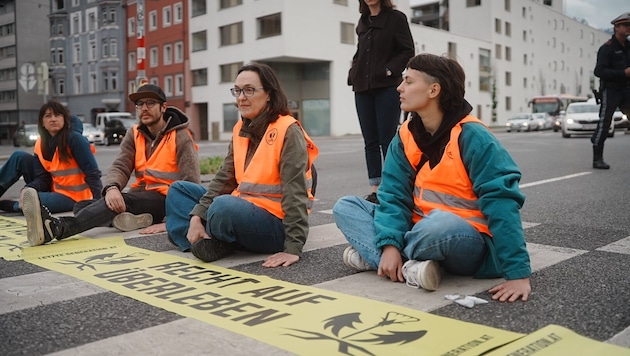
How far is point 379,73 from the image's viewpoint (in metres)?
6.05

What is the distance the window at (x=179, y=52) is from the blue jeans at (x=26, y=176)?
151ft

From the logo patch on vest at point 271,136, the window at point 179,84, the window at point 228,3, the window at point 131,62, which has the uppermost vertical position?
the window at point 228,3

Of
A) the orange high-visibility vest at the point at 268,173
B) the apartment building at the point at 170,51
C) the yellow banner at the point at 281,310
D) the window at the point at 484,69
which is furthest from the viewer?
the window at the point at 484,69

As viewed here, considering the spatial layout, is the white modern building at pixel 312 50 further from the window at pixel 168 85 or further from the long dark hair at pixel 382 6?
the long dark hair at pixel 382 6

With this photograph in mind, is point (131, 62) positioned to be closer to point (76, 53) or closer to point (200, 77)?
point (76, 53)

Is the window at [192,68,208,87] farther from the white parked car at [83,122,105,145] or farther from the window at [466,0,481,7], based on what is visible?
the window at [466,0,481,7]

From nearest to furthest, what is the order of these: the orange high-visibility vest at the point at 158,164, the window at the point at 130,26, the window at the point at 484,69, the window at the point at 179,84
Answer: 1. the orange high-visibility vest at the point at 158,164
2. the window at the point at 179,84
3. the window at the point at 130,26
4. the window at the point at 484,69

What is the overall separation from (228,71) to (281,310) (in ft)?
151

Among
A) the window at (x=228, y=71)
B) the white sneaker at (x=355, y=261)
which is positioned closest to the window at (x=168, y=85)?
the window at (x=228, y=71)

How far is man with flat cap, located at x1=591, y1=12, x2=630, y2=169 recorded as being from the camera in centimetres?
927

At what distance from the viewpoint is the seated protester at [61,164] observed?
6348mm

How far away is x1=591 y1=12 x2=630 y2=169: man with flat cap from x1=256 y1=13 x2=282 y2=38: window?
34.4 m

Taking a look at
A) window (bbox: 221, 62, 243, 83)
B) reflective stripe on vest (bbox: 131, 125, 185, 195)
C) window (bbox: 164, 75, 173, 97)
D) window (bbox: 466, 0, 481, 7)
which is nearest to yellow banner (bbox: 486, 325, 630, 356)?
reflective stripe on vest (bbox: 131, 125, 185, 195)

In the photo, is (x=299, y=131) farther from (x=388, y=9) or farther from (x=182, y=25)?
(x=182, y=25)
